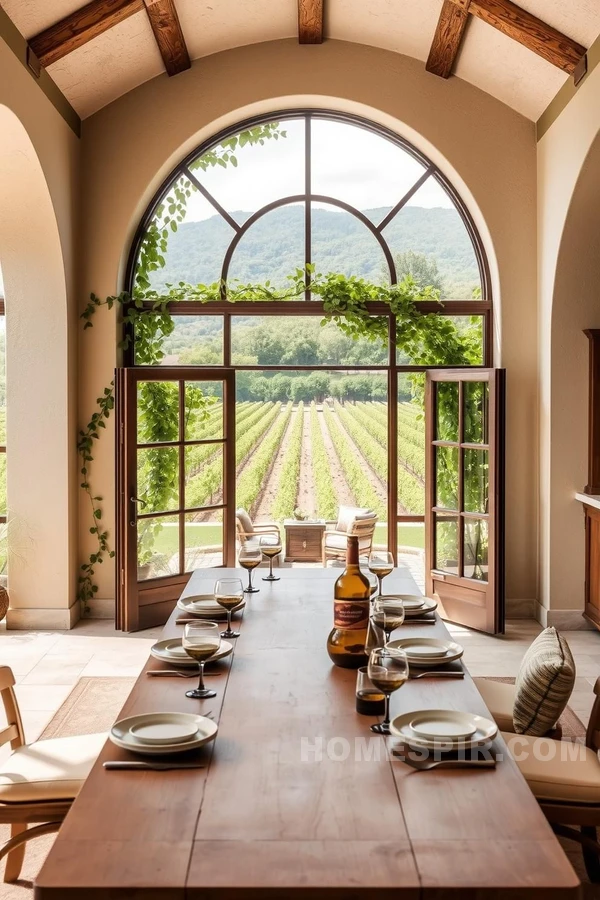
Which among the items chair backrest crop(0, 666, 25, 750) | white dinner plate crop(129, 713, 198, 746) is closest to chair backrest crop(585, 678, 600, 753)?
white dinner plate crop(129, 713, 198, 746)

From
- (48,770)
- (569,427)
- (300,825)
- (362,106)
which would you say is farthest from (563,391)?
(300,825)

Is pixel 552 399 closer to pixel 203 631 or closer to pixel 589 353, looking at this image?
pixel 589 353

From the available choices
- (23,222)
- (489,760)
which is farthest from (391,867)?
(23,222)

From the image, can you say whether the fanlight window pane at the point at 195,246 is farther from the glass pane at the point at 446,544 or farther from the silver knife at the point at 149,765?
the silver knife at the point at 149,765

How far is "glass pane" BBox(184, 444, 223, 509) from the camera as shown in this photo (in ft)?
20.7

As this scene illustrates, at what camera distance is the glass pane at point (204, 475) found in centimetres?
632

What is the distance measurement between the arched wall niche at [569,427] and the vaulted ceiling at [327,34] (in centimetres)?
137

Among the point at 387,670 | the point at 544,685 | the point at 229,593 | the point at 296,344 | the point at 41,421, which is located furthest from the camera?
the point at 296,344

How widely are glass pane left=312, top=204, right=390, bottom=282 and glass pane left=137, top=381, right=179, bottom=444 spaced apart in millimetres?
1508

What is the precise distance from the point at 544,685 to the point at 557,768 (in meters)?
0.24

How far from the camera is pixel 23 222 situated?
5828 millimetres

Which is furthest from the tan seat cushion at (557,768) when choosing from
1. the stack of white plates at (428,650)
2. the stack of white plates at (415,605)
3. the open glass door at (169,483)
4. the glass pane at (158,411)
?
the glass pane at (158,411)

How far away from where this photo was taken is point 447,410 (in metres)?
6.34

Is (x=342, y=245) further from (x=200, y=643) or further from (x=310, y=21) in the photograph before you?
(x=200, y=643)
